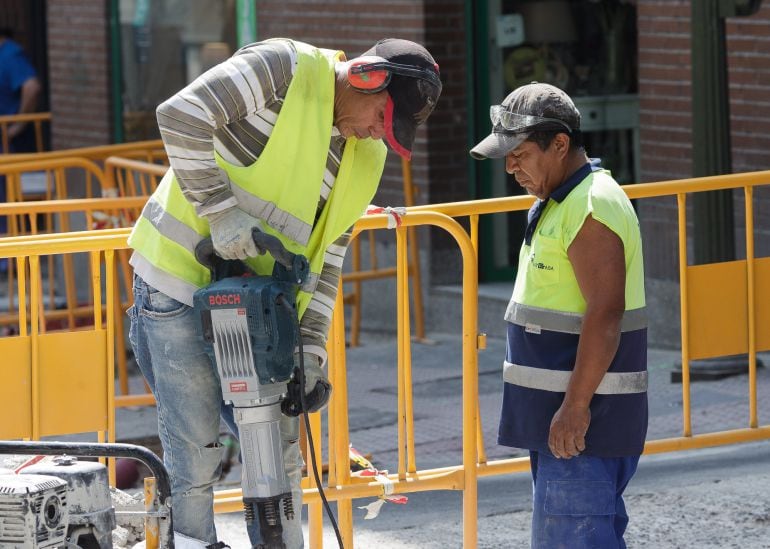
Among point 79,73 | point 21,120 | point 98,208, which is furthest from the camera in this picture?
point 79,73

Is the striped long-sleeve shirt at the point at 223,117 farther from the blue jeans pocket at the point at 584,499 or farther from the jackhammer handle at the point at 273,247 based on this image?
the blue jeans pocket at the point at 584,499

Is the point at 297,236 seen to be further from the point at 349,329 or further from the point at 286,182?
the point at 349,329

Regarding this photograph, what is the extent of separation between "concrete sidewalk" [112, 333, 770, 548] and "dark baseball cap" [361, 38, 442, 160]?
6.79ft

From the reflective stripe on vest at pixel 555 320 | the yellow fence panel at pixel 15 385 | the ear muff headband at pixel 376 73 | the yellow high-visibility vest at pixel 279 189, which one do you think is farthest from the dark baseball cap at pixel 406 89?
the yellow fence panel at pixel 15 385

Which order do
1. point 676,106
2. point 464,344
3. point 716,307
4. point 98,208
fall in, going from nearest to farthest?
point 464,344, point 716,307, point 98,208, point 676,106

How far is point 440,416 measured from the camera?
7934mm

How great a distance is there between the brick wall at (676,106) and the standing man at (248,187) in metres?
4.54

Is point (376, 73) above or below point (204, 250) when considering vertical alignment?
above

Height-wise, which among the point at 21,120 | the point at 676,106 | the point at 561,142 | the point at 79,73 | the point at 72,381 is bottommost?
the point at 72,381

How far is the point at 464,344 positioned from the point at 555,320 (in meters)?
1.09

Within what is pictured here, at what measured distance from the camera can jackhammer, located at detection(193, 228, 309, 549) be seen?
13.0 ft

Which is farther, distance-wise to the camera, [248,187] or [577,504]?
[577,504]

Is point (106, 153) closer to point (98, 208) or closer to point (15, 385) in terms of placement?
point (98, 208)

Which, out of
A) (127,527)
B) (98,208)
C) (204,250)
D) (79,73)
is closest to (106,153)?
(98,208)
